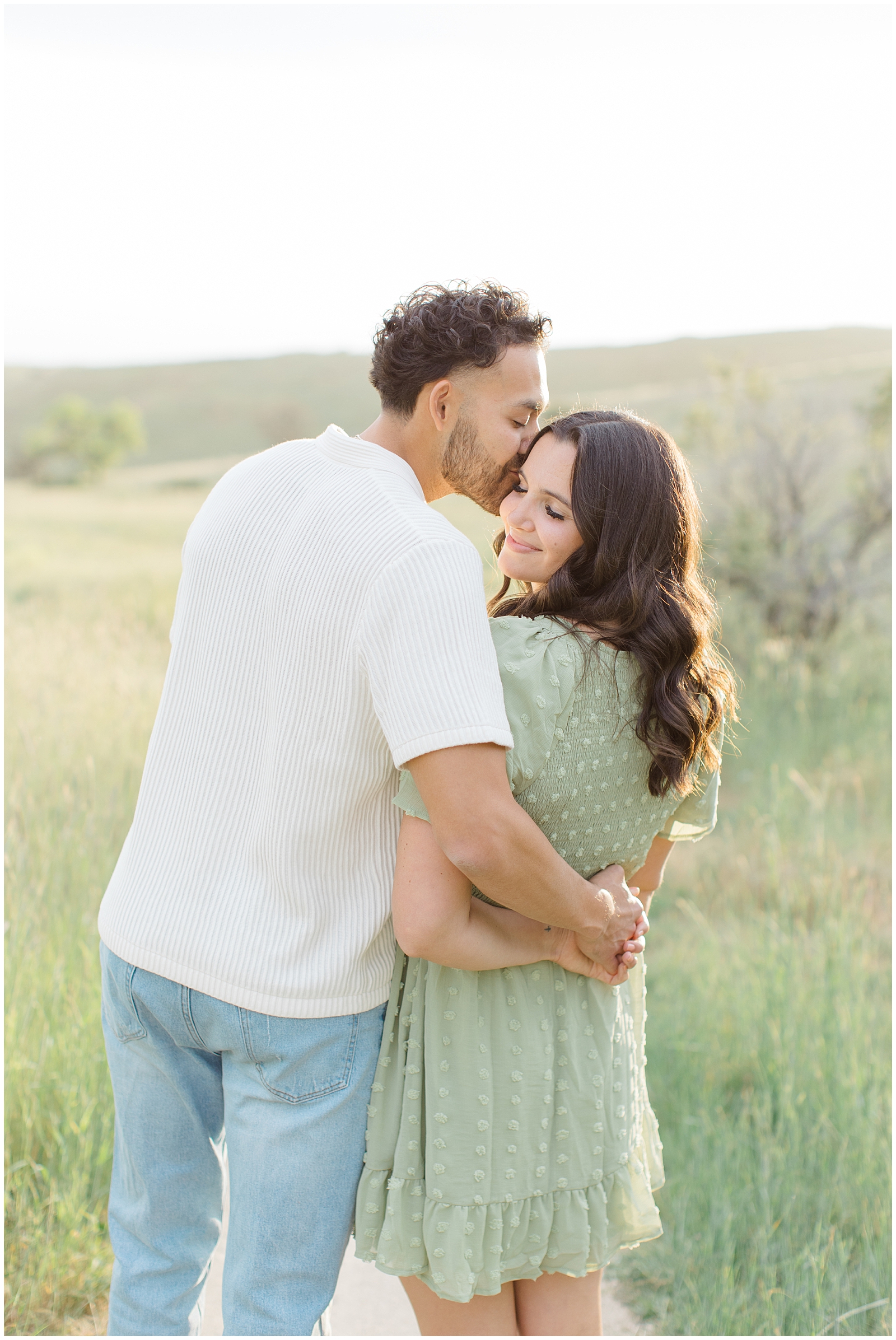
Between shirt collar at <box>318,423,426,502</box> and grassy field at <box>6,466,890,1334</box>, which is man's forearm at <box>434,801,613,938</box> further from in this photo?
grassy field at <box>6,466,890,1334</box>

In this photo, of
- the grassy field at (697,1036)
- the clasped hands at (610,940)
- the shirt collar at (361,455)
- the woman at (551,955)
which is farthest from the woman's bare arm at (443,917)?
the grassy field at (697,1036)

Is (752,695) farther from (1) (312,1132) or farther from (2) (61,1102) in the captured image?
(1) (312,1132)

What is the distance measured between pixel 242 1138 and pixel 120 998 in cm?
34

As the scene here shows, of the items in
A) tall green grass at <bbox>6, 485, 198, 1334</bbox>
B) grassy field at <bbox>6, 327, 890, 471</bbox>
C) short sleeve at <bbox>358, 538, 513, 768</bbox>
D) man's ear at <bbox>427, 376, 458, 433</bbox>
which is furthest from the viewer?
grassy field at <bbox>6, 327, 890, 471</bbox>

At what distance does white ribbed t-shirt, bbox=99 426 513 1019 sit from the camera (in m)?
1.50

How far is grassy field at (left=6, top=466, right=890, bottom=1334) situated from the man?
112cm

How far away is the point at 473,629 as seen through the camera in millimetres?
1497

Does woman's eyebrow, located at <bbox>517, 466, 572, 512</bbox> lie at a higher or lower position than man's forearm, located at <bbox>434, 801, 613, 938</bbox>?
higher

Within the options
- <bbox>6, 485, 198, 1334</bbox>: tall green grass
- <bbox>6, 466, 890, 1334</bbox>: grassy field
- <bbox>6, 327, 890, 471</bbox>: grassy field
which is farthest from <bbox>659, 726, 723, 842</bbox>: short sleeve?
<bbox>6, 327, 890, 471</bbox>: grassy field

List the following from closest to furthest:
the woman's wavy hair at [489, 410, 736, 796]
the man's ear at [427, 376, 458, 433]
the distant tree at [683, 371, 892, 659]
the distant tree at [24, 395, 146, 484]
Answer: the woman's wavy hair at [489, 410, 736, 796] → the man's ear at [427, 376, 458, 433] → the distant tree at [683, 371, 892, 659] → the distant tree at [24, 395, 146, 484]

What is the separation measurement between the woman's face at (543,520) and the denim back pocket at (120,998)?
1.05 metres

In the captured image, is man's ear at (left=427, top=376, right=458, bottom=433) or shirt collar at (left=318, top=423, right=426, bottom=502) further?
man's ear at (left=427, top=376, right=458, bottom=433)

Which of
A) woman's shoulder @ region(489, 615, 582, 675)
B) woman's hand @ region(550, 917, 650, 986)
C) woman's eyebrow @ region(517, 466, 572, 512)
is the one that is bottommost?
woman's hand @ region(550, 917, 650, 986)

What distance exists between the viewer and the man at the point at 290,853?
58.9 inches
